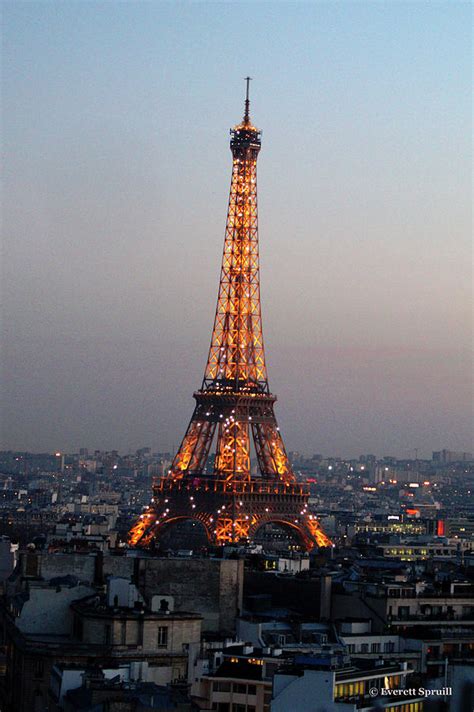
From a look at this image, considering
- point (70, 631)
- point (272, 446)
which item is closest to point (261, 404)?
point (272, 446)

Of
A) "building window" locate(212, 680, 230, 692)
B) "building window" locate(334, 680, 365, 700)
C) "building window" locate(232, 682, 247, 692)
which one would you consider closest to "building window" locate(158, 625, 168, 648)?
"building window" locate(212, 680, 230, 692)

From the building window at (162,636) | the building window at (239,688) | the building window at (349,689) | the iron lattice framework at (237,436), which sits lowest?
the building window at (239,688)

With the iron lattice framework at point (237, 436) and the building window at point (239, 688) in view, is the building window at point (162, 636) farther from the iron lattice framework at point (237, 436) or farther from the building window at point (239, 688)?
the iron lattice framework at point (237, 436)

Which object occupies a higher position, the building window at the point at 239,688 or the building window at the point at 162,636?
the building window at the point at 162,636

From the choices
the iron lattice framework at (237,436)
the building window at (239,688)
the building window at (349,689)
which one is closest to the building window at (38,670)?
the building window at (239,688)

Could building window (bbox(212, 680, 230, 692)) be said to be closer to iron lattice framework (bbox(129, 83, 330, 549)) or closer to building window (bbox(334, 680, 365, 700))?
building window (bbox(334, 680, 365, 700))

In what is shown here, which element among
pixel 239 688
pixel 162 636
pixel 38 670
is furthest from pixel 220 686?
pixel 38 670
